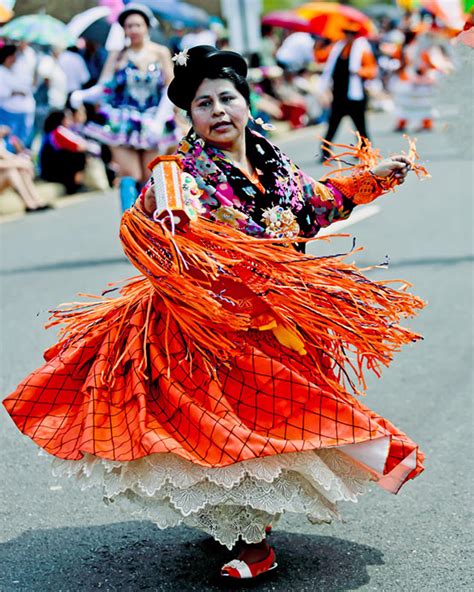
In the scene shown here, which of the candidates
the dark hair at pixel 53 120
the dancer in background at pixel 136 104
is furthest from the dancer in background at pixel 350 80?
the dancer in background at pixel 136 104

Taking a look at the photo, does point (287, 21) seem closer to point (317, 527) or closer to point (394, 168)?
point (394, 168)

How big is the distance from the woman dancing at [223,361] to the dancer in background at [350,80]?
37.0ft

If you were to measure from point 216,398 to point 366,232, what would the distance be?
711 cm

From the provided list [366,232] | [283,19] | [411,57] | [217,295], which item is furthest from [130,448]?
[283,19]

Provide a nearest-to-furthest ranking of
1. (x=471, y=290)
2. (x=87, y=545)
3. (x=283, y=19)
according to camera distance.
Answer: (x=87, y=545) < (x=471, y=290) < (x=283, y=19)

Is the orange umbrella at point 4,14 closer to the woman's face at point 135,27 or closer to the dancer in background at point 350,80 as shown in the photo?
the dancer in background at point 350,80

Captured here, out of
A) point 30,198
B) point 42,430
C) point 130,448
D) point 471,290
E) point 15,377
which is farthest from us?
point 30,198

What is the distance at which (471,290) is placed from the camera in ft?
27.0

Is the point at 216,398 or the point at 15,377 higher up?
the point at 216,398

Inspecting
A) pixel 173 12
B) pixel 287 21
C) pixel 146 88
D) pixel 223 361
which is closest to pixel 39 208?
pixel 146 88

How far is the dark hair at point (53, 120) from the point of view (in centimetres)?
1377

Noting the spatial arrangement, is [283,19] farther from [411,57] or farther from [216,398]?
[216,398]

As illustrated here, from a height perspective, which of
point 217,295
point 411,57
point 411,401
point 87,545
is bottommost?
point 411,57

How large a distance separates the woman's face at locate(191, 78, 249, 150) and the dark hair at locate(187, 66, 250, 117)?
1cm
